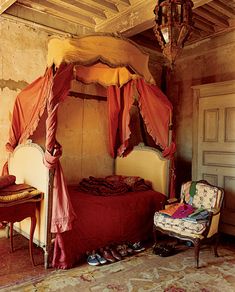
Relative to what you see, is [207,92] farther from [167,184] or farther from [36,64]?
[36,64]

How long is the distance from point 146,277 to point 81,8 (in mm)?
3510

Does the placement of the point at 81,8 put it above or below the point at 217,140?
above

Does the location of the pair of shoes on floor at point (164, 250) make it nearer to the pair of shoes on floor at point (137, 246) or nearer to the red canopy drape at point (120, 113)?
the pair of shoes on floor at point (137, 246)

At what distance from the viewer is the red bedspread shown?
2957mm

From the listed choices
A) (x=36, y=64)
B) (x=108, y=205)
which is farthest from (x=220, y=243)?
(x=36, y=64)

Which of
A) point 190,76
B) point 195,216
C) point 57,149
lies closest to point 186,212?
point 195,216

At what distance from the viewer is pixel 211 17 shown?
13.5 ft

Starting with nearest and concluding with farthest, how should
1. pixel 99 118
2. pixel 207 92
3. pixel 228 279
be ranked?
pixel 228 279 < pixel 207 92 < pixel 99 118

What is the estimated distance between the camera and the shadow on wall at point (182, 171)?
5008 mm

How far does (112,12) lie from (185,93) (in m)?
1.98

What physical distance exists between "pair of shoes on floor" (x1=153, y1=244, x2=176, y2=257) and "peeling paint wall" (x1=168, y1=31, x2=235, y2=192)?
5.85 ft

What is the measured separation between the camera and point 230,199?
397 centimetres

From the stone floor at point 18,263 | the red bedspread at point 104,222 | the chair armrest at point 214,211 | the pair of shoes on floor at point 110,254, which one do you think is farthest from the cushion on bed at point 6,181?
the chair armrest at point 214,211

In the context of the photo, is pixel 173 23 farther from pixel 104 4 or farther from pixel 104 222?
pixel 104 222
